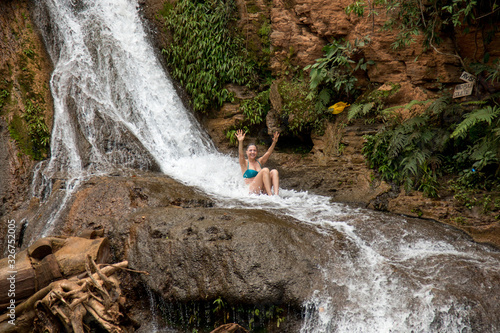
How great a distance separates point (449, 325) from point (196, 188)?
4.77m

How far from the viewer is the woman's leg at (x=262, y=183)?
7.27 meters

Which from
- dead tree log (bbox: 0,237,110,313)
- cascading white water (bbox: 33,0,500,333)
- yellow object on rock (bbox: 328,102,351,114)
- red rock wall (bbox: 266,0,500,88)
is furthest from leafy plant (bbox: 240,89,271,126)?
dead tree log (bbox: 0,237,110,313)

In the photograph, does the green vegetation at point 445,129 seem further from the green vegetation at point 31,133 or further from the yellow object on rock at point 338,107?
the green vegetation at point 31,133

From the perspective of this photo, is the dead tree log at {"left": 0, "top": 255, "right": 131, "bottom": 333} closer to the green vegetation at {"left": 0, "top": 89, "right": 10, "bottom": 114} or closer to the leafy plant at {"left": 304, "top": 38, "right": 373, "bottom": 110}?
the green vegetation at {"left": 0, "top": 89, "right": 10, "bottom": 114}

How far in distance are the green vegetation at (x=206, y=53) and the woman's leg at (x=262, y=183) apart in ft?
12.5

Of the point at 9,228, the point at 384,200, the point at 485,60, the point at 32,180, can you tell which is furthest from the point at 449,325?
the point at 32,180

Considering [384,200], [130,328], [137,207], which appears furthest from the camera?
[384,200]

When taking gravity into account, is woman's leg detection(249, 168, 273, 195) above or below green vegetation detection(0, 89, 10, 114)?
below

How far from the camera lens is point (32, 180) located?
23.5 ft

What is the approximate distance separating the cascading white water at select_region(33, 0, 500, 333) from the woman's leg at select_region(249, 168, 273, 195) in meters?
0.23

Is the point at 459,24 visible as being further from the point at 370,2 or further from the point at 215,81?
the point at 215,81

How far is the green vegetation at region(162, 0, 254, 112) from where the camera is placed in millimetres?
10547

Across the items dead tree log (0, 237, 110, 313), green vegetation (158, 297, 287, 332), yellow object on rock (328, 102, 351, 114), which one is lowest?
green vegetation (158, 297, 287, 332)

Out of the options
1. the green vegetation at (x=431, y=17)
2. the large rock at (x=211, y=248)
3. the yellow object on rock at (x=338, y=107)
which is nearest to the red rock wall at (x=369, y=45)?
the green vegetation at (x=431, y=17)
